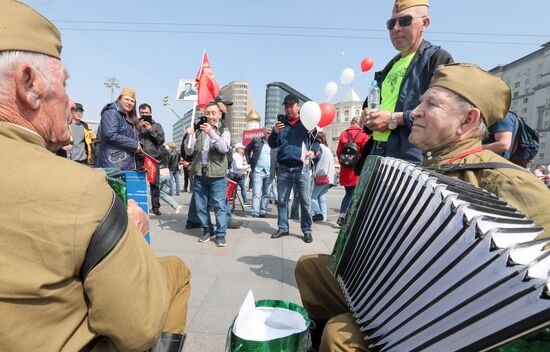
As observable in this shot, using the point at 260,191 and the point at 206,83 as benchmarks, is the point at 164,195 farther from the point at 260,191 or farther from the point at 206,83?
the point at 206,83

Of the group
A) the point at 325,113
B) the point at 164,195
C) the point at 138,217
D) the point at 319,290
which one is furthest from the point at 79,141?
the point at 319,290

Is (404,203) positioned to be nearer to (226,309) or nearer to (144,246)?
(144,246)

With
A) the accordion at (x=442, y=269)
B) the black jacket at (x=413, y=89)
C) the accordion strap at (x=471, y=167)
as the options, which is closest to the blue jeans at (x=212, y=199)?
the black jacket at (x=413, y=89)

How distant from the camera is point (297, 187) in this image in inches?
187

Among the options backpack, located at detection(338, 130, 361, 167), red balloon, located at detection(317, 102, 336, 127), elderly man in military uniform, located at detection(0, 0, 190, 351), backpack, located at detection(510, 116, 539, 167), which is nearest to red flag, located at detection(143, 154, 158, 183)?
red balloon, located at detection(317, 102, 336, 127)

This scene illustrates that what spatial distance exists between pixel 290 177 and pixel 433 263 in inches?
151

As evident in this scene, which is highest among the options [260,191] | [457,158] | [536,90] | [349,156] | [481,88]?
[536,90]

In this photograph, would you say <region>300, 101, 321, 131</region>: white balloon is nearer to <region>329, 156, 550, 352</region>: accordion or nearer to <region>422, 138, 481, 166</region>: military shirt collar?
<region>422, 138, 481, 166</region>: military shirt collar

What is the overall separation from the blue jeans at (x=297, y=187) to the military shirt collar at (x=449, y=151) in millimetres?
3038

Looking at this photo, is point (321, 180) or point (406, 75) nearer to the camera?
point (406, 75)

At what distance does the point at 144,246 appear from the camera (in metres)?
0.97

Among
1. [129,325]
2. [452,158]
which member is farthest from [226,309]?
[452,158]

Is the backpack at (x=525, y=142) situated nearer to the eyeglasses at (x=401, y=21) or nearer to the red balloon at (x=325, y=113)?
the eyeglasses at (x=401, y=21)

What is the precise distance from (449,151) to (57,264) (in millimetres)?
1636
